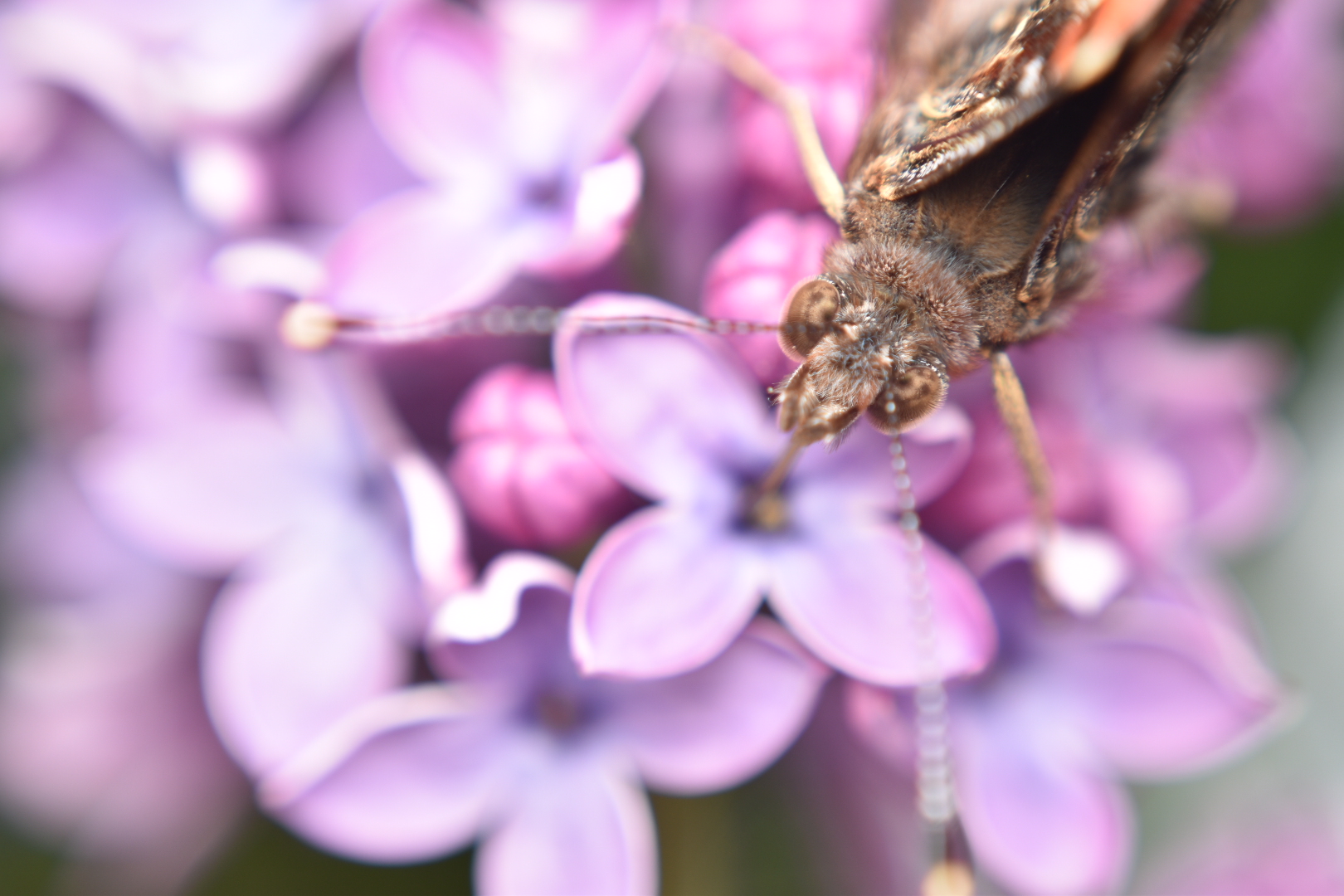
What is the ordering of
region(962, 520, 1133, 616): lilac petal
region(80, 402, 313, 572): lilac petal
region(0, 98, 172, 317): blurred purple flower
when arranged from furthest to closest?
region(0, 98, 172, 317): blurred purple flower → region(80, 402, 313, 572): lilac petal → region(962, 520, 1133, 616): lilac petal

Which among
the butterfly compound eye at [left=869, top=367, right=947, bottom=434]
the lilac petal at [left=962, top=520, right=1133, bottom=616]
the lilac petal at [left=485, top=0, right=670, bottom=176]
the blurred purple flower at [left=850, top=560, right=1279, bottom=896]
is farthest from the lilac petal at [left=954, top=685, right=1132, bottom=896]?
the lilac petal at [left=485, top=0, right=670, bottom=176]

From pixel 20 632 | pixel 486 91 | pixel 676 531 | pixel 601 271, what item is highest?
pixel 486 91

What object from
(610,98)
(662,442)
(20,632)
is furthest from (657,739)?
(20,632)

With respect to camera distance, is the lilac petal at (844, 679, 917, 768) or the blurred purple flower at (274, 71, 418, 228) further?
the blurred purple flower at (274, 71, 418, 228)

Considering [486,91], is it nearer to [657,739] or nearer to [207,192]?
[207,192]

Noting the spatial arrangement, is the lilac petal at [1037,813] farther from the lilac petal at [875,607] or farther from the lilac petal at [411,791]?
the lilac petal at [411,791]

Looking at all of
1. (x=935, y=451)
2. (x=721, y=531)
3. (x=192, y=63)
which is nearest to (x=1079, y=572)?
(x=935, y=451)

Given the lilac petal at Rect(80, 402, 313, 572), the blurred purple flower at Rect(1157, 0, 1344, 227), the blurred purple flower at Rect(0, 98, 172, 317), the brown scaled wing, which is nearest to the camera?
the brown scaled wing

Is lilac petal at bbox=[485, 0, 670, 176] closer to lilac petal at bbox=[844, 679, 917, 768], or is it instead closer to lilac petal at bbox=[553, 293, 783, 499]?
lilac petal at bbox=[553, 293, 783, 499]
